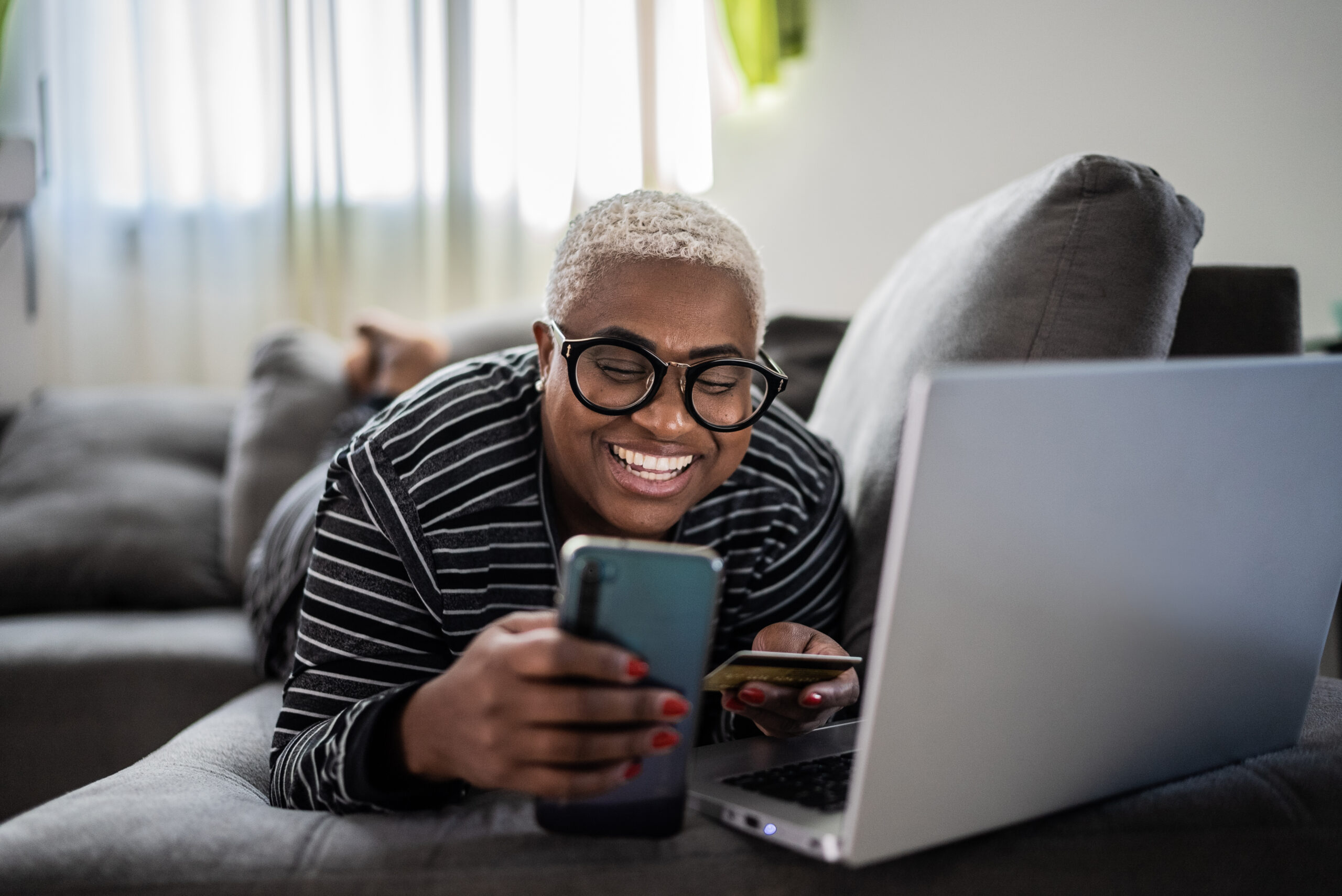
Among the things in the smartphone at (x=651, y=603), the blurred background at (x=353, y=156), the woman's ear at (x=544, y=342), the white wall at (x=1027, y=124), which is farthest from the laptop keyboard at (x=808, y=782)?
the blurred background at (x=353, y=156)

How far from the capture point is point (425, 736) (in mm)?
633

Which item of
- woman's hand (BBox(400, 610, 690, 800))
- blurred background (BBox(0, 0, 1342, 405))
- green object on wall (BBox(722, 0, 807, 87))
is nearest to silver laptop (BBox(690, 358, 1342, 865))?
woman's hand (BBox(400, 610, 690, 800))

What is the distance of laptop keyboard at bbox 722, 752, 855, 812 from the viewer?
24.7 inches

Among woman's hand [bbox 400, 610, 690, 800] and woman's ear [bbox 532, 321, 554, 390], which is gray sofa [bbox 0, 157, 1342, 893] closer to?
woman's hand [bbox 400, 610, 690, 800]

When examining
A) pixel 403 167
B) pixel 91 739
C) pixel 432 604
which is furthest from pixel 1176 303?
pixel 403 167

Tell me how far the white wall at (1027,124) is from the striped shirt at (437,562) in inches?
Answer: 42.9

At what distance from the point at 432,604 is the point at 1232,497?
625 mm

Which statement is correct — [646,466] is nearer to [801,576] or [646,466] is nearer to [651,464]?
[651,464]

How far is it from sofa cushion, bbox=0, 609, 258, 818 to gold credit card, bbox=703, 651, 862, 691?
108 centimetres

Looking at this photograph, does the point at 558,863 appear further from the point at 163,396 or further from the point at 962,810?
the point at 163,396

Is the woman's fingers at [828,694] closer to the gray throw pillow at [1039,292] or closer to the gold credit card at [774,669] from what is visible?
A: the gold credit card at [774,669]

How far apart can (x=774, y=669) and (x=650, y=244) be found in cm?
41

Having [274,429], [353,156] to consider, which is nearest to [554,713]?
[274,429]

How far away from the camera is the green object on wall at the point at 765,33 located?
240 centimetres
